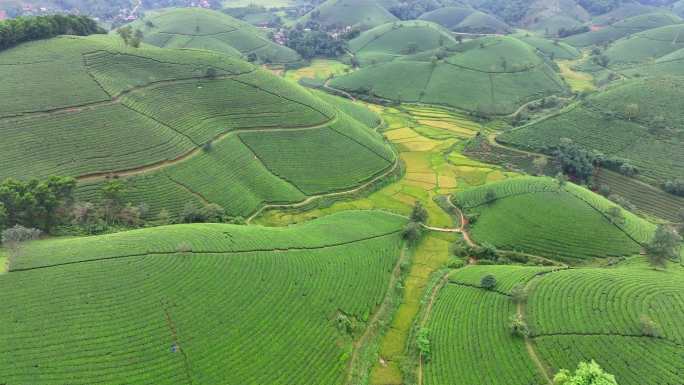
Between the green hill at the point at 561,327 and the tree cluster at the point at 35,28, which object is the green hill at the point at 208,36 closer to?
the tree cluster at the point at 35,28

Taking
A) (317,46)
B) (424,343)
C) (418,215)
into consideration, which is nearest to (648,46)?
(317,46)

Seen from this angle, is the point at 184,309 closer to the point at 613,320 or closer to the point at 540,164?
the point at 613,320

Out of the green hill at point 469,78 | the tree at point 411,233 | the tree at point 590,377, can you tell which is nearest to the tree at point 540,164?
the green hill at point 469,78

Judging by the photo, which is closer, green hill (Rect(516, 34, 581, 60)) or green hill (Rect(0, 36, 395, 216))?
green hill (Rect(0, 36, 395, 216))

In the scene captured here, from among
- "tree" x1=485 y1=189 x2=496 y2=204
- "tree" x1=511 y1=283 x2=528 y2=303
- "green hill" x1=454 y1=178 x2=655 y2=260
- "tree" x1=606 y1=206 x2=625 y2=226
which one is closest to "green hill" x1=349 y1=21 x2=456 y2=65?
"tree" x1=485 y1=189 x2=496 y2=204

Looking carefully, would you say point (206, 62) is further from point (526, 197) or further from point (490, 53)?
point (490, 53)

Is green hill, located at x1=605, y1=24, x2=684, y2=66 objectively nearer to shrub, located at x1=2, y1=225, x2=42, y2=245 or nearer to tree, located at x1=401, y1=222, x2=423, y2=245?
tree, located at x1=401, y1=222, x2=423, y2=245

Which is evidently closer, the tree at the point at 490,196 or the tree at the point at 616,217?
the tree at the point at 616,217
